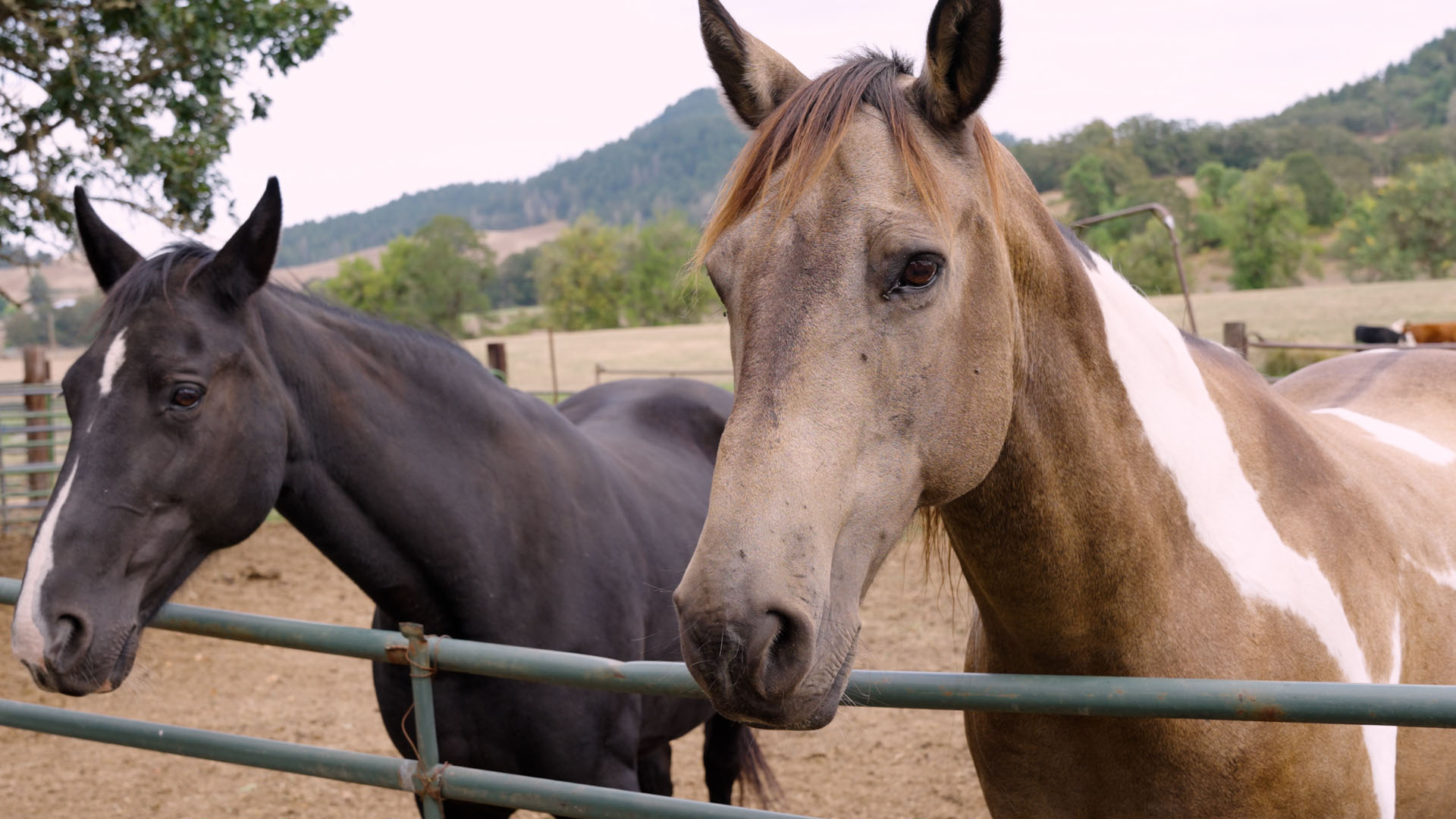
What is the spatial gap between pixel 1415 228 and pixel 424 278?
191 ft

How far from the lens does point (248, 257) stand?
2395 mm

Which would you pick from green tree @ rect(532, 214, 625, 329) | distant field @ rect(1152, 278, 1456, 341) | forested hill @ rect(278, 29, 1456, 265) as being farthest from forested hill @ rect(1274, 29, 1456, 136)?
green tree @ rect(532, 214, 625, 329)

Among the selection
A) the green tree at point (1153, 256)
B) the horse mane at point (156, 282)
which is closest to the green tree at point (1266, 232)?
the green tree at point (1153, 256)

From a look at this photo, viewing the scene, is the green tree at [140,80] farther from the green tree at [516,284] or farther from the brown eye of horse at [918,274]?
the green tree at [516,284]

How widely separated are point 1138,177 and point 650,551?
69.4 meters

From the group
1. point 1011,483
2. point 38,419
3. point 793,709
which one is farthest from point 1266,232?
point 793,709

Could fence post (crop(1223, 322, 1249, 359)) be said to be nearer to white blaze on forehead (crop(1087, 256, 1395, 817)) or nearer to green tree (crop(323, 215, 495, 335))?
white blaze on forehead (crop(1087, 256, 1395, 817))

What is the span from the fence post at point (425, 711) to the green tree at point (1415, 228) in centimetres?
5736

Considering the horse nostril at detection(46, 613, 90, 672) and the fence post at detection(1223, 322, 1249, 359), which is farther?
the fence post at detection(1223, 322, 1249, 359)

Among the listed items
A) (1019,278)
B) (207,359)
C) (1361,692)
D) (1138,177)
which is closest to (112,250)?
(207,359)

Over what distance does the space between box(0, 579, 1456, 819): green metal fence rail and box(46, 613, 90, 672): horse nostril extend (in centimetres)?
16

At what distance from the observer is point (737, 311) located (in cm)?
140

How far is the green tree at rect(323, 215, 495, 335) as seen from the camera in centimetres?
6384

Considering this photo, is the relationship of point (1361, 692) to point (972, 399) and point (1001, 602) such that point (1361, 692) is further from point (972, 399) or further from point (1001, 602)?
point (972, 399)
